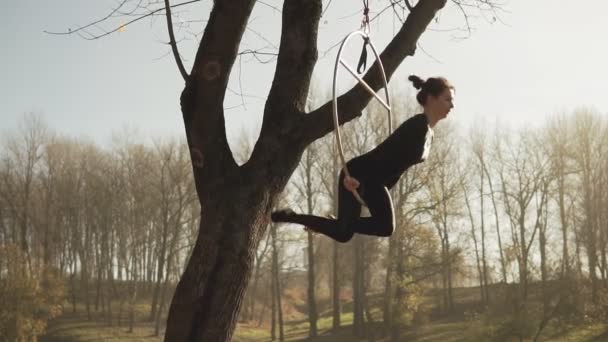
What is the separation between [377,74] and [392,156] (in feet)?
2.10

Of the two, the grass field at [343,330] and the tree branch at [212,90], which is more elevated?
the tree branch at [212,90]

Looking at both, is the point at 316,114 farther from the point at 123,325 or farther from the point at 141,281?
the point at 141,281

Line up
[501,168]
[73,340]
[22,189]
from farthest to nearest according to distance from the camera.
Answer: [22,189] → [501,168] → [73,340]

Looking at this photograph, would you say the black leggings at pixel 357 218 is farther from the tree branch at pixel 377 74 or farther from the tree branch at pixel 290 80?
the tree branch at pixel 290 80

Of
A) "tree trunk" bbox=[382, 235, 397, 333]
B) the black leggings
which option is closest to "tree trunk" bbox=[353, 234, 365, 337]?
"tree trunk" bbox=[382, 235, 397, 333]

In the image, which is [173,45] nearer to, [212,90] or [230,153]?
[212,90]

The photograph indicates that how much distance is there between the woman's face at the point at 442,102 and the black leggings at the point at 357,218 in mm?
807

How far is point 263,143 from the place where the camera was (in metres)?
4.01

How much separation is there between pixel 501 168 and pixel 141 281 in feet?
105

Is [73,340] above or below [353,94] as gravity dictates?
below

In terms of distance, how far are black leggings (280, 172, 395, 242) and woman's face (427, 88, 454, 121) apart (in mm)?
807

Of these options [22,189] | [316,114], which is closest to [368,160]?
[316,114]

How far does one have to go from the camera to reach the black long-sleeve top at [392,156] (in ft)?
14.8

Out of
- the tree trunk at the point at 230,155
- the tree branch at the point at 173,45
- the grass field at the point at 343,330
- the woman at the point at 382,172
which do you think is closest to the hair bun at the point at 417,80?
the woman at the point at 382,172
